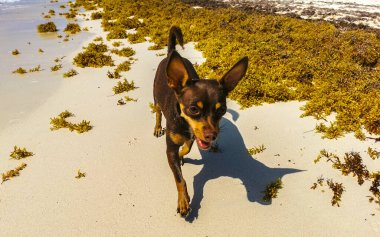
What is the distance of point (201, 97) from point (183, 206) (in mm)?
1511

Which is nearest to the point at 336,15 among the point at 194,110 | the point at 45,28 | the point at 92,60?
the point at 92,60

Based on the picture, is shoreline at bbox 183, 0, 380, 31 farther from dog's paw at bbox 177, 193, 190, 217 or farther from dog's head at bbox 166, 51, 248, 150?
dog's paw at bbox 177, 193, 190, 217

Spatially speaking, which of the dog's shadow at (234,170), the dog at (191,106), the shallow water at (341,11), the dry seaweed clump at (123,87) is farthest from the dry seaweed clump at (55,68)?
the shallow water at (341,11)

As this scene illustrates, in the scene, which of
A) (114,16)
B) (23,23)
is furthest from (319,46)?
(23,23)

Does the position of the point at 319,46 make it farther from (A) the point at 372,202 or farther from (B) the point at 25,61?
(B) the point at 25,61

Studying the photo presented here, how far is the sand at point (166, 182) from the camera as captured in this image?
3.76 metres

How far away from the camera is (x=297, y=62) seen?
8414 mm

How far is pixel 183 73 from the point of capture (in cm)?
346

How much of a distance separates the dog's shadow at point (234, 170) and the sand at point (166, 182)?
16 millimetres

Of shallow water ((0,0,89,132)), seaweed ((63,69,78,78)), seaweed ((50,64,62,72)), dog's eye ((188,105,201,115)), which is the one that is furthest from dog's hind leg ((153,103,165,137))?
seaweed ((50,64,62,72))

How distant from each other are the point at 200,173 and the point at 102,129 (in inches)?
94.7

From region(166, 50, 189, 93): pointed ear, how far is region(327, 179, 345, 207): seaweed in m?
2.60

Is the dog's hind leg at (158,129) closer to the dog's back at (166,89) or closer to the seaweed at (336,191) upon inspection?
the dog's back at (166,89)

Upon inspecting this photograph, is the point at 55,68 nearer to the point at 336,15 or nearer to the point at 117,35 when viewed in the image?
the point at 117,35
